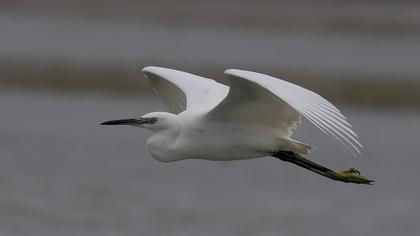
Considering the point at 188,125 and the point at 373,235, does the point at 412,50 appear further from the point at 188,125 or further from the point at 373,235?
the point at 188,125

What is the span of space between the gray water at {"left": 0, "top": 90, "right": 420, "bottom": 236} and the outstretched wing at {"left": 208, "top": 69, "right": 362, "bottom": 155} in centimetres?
369

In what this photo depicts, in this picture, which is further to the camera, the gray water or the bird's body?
the gray water

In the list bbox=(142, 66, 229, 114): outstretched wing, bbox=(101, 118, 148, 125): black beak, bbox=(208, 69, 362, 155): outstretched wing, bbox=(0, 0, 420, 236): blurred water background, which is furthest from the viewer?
bbox=(0, 0, 420, 236): blurred water background

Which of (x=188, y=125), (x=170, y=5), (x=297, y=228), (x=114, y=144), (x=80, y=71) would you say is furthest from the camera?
(x=170, y=5)

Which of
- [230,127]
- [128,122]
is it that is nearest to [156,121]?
[128,122]

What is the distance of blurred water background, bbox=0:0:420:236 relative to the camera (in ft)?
40.9

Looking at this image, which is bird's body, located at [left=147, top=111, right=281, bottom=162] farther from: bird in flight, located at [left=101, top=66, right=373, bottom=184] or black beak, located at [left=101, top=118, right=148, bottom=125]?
black beak, located at [left=101, top=118, right=148, bottom=125]

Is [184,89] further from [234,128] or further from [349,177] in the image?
[349,177]

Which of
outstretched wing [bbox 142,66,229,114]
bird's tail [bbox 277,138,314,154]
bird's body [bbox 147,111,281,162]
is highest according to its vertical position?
outstretched wing [bbox 142,66,229,114]

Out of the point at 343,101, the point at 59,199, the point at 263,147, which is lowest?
the point at 263,147

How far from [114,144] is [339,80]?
4.61m

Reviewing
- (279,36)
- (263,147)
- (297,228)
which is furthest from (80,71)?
(263,147)

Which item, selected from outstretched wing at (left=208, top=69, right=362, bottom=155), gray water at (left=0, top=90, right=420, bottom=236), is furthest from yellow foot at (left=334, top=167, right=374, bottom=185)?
gray water at (left=0, top=90, right=420, bottom=236)

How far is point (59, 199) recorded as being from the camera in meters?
12.8
